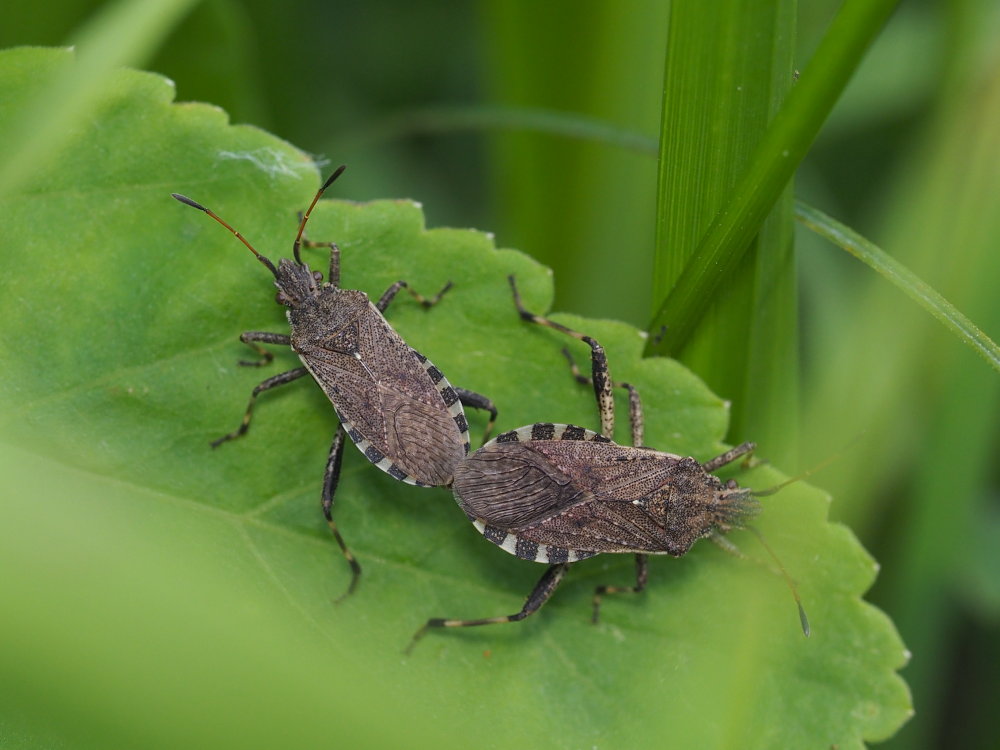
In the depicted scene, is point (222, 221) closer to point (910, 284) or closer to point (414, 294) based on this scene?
point (414, 294)

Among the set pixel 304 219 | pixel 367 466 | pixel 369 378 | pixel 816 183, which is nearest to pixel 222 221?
pixel 304 219

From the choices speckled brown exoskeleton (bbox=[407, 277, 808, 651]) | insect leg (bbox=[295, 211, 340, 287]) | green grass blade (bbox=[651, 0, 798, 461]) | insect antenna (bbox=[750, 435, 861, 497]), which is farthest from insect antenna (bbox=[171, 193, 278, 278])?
insect antenna (bbox=[750, 435, 861, 497])

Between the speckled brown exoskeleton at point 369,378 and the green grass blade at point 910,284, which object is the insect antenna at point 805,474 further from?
the speckled brown exoskeleton at point 369,378

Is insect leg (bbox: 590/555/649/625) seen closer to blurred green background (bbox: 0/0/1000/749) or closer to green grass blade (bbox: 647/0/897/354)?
blurred green background (bbox: 0/0/1000/749)

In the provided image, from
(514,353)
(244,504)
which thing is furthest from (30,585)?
(514,353)

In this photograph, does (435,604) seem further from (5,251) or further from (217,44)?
(217,44)

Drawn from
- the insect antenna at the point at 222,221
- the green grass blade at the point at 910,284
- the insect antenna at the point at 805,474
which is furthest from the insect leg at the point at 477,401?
the green grass blade at the point at 910,284
